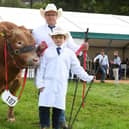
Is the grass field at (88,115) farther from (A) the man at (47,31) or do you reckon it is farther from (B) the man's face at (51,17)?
(B) the man's face at (51,17)

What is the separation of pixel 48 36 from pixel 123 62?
18.4 m

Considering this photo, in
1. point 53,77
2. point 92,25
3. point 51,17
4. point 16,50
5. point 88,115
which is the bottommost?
point 88,115

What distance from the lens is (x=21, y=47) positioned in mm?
5809

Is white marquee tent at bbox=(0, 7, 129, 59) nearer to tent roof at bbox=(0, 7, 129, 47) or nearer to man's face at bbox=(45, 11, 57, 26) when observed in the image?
tent roof at bbox=(0, 7, 129, 47)

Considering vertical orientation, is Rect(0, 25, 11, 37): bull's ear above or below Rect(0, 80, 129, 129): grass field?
above

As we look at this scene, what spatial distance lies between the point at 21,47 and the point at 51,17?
66cm

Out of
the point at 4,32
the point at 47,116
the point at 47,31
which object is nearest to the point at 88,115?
the point at 47,116

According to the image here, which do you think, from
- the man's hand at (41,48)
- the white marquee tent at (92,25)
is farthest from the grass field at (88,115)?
the white marquee tent at (92,25)

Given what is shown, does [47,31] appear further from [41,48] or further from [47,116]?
[47,116]

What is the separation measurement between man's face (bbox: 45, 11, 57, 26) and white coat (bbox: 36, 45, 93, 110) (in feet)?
1.95

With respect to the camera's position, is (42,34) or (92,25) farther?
(92,25)

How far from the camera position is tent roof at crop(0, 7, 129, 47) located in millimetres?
18719

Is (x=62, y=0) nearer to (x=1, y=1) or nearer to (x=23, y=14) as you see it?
(x=23, y=14)

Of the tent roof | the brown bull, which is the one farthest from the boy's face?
the tent roof
